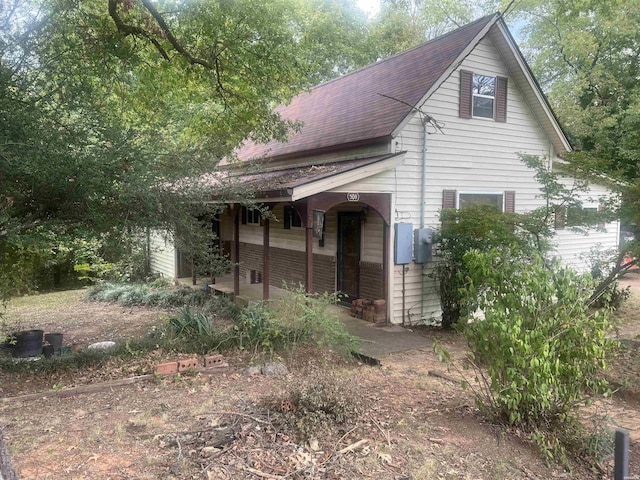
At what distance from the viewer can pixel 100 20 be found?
9.38 m

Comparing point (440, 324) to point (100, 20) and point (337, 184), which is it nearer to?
point (337, 184)

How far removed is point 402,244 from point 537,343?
611cm

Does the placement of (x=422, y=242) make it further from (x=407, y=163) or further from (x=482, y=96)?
(x=482, y=96)

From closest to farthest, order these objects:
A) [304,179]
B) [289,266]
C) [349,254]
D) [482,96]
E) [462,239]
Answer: [304,179] < [462,239] < [482,96] < [349,254] < [289,266]

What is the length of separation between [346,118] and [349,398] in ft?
28.4

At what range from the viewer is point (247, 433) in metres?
4.17

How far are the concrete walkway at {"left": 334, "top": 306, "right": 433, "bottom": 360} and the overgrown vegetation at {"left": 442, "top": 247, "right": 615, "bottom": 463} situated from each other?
3368mm

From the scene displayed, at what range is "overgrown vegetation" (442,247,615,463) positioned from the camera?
13.3 feet

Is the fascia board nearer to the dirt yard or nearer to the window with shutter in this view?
the window with shutter

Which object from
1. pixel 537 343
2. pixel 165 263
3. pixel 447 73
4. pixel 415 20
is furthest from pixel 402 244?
pixel 415 20

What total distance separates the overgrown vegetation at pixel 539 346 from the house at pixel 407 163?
4.40m

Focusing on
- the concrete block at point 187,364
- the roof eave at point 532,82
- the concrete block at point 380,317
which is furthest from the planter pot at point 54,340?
the roof eave at point 532,82

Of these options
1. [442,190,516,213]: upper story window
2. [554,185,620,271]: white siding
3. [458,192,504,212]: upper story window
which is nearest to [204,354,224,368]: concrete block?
[442,190,516,213]: upper story window

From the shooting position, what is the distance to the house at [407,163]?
962 centimetres
